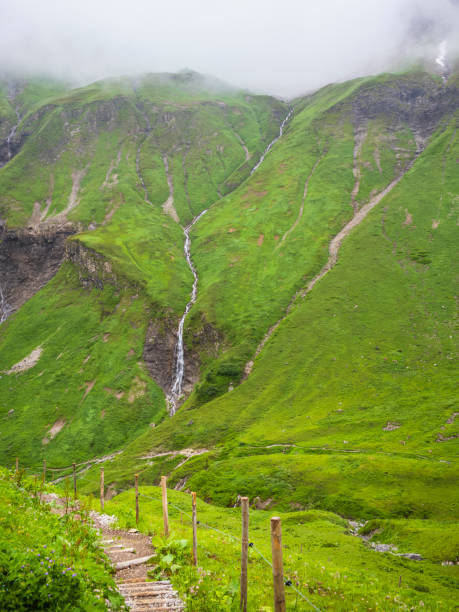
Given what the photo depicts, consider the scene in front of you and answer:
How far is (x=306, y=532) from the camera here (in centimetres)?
4316

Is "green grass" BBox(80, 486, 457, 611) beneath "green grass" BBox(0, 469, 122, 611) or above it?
beneath

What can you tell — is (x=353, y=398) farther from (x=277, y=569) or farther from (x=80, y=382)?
(x=80, y=382)

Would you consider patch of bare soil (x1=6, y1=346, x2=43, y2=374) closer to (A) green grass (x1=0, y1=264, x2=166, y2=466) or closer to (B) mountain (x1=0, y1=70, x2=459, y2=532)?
(B) mountain (x1=0, y1=70, x2=459, y2=532)


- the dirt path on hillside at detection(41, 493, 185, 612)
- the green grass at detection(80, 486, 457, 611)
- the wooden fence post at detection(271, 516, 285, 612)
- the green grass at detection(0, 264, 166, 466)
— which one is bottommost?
the green grass at detection(0, 264, 166, 466)

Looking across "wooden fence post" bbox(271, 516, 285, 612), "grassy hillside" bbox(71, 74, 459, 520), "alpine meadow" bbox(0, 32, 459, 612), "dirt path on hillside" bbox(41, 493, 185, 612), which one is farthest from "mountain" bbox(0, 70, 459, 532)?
"wooden fence post" bbox(271, 516, 285, 612)

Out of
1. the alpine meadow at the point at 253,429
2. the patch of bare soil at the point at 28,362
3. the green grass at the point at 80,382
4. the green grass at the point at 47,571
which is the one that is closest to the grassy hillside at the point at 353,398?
the alpine meadow at the point at 253,429

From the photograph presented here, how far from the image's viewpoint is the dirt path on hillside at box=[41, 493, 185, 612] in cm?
1323

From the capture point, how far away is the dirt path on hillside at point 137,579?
13227 millimetres

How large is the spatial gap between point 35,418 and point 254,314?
9457 centimetres

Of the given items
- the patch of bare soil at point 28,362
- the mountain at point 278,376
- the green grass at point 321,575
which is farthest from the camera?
the patch of bare soil at point 28,362

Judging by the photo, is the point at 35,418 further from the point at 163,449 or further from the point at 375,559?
the point at 375,559

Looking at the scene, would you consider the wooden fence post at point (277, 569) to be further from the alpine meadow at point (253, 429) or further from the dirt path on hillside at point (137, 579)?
the dirt path on hillside at point (137, 579)

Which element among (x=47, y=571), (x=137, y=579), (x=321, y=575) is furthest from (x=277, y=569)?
(x=321, y=575)

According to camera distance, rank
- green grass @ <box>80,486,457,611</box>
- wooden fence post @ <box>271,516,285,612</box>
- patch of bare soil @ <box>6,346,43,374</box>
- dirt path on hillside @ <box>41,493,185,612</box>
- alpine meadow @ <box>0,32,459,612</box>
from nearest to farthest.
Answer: wooden fence post @ <box>271,516,285,612</box>
dirt path on hillside @ <box>41,493,185,612</box>
green grass @ <box>80,486,457,611</box>
alpine meadow @ <box>0,32,459,612</box>
patch of bare soil @ <box>6,346,43,374</box>
